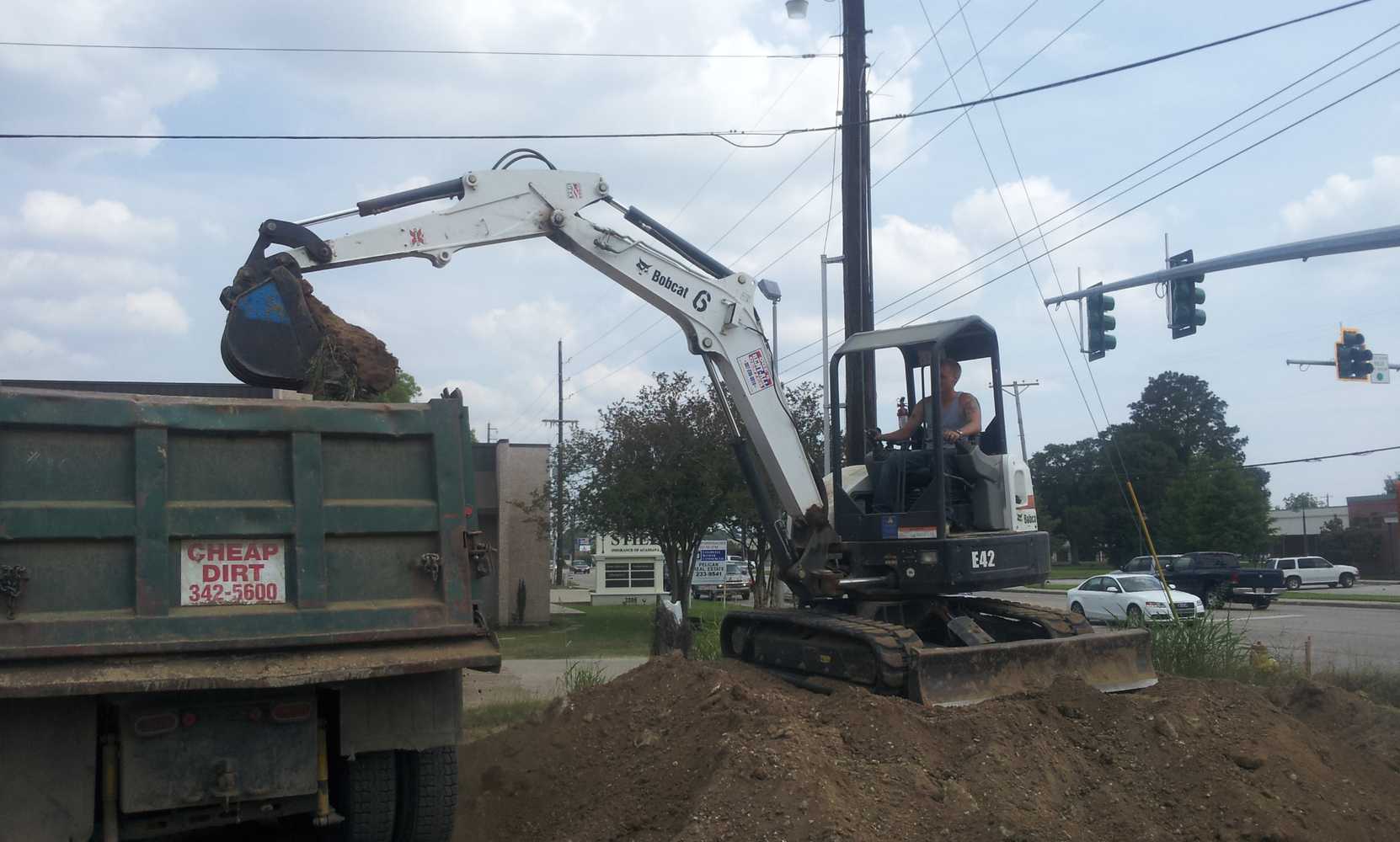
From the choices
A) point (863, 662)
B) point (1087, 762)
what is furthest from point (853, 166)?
point (1087, 762)

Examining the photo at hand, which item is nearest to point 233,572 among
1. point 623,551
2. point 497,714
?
point 497,714

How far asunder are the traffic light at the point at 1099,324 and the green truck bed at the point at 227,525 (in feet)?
43.9

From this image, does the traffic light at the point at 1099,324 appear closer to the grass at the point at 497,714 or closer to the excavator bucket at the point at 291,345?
the grass at the point at 497,714

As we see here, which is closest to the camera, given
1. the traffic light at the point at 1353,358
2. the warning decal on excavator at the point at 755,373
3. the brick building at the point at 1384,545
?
the warning decal on excavator at the point at 755,373

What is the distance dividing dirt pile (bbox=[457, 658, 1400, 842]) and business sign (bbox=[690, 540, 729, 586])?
33.7m

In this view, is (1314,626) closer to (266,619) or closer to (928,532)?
(928,532)

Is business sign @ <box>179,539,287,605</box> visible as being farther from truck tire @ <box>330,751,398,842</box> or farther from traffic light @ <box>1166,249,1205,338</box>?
traffic light @ <box>1166,249,1205,338</box>

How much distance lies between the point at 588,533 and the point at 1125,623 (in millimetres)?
15469

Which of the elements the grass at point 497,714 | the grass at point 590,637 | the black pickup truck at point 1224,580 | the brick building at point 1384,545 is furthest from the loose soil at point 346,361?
the brick building at point 1384,545

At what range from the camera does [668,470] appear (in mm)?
24219

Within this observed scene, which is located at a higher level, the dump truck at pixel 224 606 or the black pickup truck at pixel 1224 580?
the dump truck at pixel 224 606

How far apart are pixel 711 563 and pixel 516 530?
1589cm

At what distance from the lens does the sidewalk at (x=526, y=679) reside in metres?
13.2

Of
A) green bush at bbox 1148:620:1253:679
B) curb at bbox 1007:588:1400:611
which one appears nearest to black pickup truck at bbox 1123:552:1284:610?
curb at bbox 1007:588:1400:611
